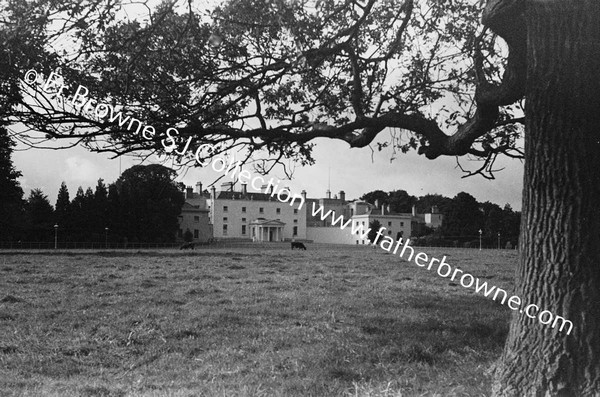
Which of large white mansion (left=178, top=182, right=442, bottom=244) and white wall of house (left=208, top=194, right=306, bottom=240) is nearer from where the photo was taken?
large white mansion (left=178, top=182, right=442, bottom=244)

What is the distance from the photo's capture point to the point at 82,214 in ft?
108

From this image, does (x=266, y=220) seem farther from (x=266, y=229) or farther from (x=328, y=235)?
(x=328, y=235)

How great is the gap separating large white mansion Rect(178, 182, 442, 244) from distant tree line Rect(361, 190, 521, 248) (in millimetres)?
2302

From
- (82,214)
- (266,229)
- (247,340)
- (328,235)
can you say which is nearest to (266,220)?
(266,229)

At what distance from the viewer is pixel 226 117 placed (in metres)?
9.15

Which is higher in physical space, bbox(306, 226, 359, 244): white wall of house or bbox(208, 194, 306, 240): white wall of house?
bbox(208, 194, 306, 240): white wall of house

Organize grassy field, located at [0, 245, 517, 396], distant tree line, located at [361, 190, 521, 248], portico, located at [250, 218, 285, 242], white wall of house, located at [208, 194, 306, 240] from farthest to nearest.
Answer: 1. portico, located at [250, 218, 285, 242]
2. white wall of house, located at [208, 194, 306, 240]
3. distant tree line, located at [361, 190, 521, 248]
4. grassy field, located at [0, 245, 517, 396]

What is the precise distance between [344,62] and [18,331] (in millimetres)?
7487

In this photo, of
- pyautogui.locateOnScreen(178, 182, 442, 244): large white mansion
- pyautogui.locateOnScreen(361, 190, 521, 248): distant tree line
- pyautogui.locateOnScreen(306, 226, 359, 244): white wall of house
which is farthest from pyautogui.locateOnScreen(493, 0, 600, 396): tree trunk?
pyautogui.locateOnScreen(361, 190, 521, 248): distant tree line

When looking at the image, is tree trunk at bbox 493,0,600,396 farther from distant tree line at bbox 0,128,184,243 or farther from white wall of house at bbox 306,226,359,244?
white wall of house at bbox 306,226,359,244

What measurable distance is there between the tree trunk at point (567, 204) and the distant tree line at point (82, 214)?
21.8 metres

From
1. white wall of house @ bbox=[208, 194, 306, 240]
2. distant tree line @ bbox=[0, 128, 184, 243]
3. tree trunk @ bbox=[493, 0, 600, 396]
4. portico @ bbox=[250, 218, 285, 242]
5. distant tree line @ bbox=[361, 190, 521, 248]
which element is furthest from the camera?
portico @ bbox=[250, 218, 285, 242]

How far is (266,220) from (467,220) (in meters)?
41.2

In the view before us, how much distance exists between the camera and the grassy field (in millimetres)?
7121
